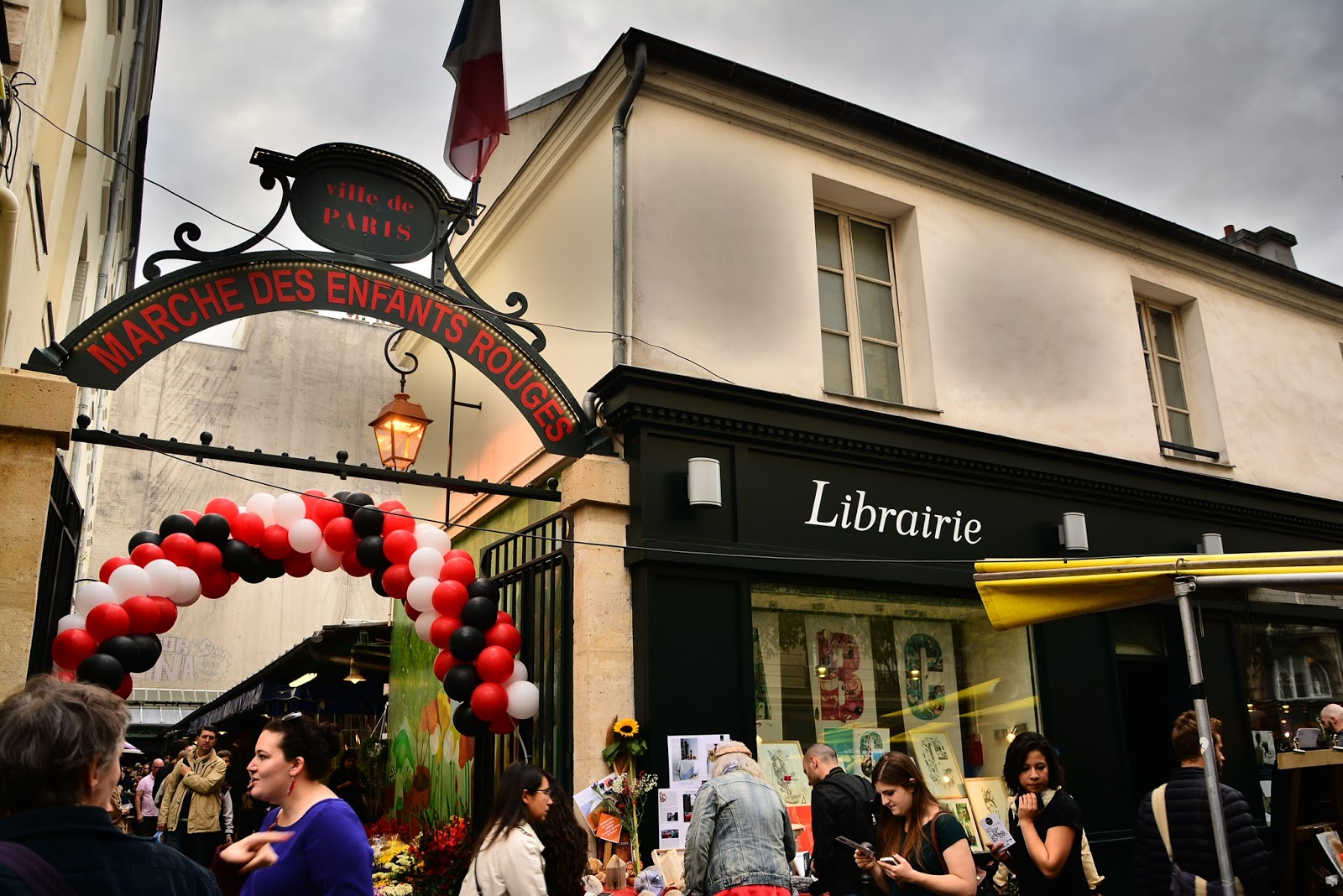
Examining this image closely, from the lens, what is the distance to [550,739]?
786 cm

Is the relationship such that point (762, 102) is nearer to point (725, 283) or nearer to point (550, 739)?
point (725, 283)

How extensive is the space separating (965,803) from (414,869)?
4.74m

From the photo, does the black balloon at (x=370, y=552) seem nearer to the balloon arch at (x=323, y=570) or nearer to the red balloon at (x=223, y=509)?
the balloon arch at (x=323, y=570)

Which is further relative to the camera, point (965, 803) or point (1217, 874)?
point (965, 803)

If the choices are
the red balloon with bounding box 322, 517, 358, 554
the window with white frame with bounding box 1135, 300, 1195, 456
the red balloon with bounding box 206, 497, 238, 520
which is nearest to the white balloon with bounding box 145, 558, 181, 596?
the red balloon with bounding box 206, 497, 238, 520

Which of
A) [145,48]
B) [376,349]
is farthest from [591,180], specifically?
[376,349]

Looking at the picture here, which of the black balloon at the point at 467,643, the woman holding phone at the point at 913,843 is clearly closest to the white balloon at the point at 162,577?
the black balloon at the point at 467,643

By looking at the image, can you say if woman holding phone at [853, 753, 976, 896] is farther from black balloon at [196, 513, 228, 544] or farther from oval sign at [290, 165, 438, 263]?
oval sign at [290, 165, 438, 263]

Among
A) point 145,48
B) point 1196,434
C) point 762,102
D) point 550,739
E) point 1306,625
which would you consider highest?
point 145,48

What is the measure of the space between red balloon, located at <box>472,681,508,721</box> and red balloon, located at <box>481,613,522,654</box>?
0.19 meters

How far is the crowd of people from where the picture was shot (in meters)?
2.12

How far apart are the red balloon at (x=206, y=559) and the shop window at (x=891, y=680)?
4.07 meters

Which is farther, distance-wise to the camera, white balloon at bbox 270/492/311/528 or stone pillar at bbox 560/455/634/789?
white balloon at bbox 270/492/311/528

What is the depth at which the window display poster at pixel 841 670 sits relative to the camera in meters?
8.59
